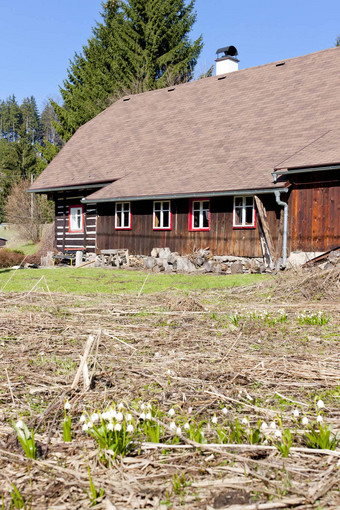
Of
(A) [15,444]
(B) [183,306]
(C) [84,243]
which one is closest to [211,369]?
(A) [15,444]

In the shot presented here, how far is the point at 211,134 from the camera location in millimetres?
20594

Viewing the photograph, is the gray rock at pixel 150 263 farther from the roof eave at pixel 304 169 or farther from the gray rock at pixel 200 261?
the roof eave at pixel 304 169

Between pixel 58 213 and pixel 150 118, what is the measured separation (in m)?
6.64

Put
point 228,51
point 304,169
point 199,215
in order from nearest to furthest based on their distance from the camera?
point 304,169
point 199,215
point 228,51

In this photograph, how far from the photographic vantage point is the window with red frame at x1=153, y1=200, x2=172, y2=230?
62.9 ft

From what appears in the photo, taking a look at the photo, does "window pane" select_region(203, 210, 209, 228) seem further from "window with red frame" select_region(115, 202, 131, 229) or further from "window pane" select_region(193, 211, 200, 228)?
"window with red frame" select_region(115, 202, 131, 229)

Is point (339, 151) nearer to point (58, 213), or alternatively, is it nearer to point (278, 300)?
point (278, 300)

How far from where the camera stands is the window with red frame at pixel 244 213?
1683 centimetres

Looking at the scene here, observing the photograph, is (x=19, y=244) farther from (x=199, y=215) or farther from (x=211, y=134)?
(x=199, y=215)

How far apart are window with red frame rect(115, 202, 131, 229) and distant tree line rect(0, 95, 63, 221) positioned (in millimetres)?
20936

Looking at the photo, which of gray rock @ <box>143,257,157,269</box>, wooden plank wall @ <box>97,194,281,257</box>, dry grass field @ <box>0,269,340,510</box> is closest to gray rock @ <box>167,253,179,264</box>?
gray rock @ <box>143,257,157,269</box>

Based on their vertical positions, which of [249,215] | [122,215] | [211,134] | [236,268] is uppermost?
[211,134]

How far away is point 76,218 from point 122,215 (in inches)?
175

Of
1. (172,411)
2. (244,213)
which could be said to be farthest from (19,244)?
(172,411)
